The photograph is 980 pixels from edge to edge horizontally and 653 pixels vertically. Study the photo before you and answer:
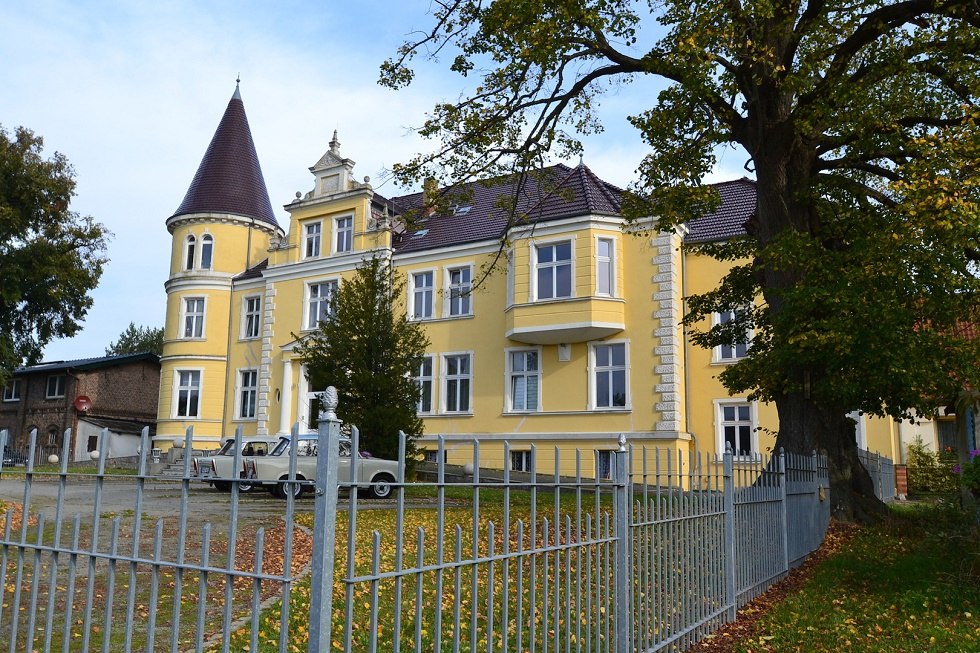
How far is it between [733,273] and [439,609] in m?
14.2

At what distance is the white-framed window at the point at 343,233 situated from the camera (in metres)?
30.9

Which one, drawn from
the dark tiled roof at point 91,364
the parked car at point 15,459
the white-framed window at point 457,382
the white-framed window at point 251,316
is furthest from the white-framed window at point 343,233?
the dark tiled roof at point 91,364

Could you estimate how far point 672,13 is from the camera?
44.9 feet

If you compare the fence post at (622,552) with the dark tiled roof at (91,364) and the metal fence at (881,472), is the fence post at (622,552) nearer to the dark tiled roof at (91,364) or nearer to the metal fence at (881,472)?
the metal fence at (881,472)

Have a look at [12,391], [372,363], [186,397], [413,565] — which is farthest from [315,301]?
[413,565]

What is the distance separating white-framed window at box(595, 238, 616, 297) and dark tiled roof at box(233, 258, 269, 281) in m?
14.9

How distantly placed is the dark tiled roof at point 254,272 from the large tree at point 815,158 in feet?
64.3

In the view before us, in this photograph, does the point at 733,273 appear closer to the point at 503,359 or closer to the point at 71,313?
the point at 503,359

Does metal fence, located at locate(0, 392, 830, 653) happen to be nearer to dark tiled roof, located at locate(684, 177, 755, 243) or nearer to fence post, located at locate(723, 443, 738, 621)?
fence post, located at locate(723, 443, 738, 621)

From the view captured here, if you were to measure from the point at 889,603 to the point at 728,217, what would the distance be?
18648mm

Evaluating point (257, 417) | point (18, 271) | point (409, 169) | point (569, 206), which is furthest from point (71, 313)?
point (409, 169)

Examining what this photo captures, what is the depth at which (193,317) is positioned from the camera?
33.9 m

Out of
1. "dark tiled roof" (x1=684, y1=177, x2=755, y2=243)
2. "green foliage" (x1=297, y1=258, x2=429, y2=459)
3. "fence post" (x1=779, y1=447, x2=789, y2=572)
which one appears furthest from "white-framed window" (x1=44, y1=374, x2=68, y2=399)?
"fence post" (x1=779, y1=447, x2=789, y2=572)

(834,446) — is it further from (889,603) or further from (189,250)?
(189,250)
